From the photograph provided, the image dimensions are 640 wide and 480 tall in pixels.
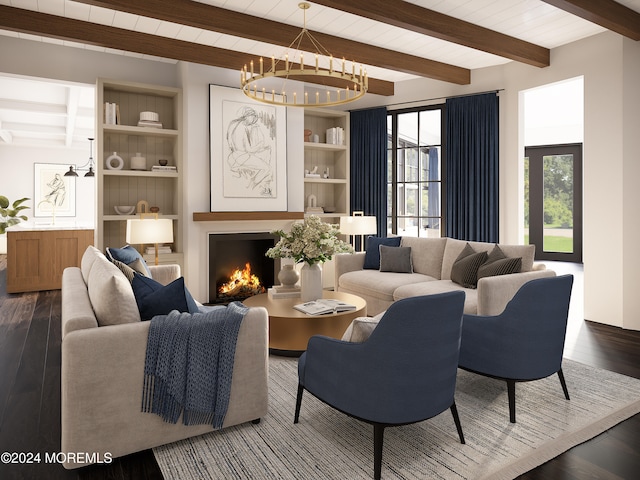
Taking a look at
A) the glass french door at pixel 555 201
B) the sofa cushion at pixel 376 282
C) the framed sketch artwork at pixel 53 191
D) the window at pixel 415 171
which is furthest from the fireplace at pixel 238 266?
the framed sketch artwork at pixel 53 191

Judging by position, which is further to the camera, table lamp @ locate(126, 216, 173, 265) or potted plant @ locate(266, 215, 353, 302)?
table lamp @ locate(126, 216, 173, 265)

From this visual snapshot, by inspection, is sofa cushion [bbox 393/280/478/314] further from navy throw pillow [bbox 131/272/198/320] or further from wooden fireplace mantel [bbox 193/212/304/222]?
navy throw pillow [bbox 131/272/198/320]

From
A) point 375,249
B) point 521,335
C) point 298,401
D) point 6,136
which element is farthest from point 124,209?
point 6,136

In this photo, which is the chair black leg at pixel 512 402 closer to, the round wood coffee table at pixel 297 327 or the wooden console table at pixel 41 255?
the round wood coffee table at pixel 297 327

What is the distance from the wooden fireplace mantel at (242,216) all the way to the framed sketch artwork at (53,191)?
703 cm

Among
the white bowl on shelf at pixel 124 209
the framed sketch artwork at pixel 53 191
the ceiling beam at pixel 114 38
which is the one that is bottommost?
the white bowl on shelf at pixel 124 209

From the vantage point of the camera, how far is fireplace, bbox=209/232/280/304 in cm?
569

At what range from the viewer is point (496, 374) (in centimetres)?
258

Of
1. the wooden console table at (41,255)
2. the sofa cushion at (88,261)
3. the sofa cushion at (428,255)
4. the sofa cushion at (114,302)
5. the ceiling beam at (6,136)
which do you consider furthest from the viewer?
the ceiling beam at (6,136)

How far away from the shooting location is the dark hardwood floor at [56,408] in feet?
6.85

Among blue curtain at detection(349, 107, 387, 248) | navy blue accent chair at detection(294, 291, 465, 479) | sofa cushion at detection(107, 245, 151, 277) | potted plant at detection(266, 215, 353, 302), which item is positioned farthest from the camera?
blue curtain at detection(349, 107, 387, 248)

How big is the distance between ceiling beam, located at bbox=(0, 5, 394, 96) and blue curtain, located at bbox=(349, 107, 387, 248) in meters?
2.23

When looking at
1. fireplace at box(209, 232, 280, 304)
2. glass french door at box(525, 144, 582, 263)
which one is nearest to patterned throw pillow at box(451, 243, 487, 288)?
fireplace at box(209, 232, 280, 304)

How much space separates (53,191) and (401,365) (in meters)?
11.2
